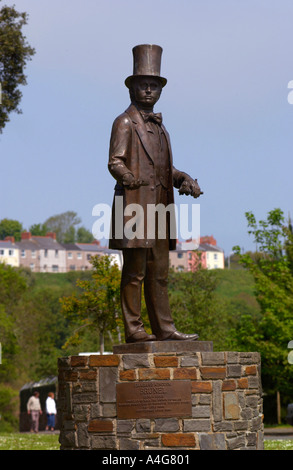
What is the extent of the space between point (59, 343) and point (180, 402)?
62208 mm

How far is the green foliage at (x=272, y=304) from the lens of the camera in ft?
71.8

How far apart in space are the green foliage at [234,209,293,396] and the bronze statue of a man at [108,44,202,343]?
13443mm

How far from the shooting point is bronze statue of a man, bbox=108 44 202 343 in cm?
846

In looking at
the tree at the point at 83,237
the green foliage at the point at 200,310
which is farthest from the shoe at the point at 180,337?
the tree at the point at 83,237

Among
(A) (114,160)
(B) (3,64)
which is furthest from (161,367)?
(B) (3,64)

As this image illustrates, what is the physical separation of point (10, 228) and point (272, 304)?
355 feet

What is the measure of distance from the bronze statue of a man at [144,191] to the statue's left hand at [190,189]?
19 centimetres

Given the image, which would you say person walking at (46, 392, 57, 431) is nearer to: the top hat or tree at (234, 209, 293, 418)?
tree at (234, 209, 293, 418)

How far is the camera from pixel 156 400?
7840mm

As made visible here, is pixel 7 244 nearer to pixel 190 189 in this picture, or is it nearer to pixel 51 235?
pixel 51 235

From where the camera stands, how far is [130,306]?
8.52 metres

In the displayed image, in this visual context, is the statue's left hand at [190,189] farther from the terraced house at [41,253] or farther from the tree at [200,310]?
the terraced house at [41,253]

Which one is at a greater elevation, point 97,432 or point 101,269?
point 101,269
